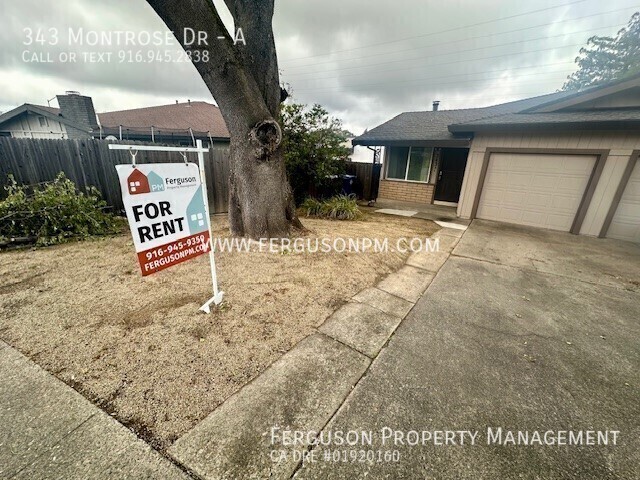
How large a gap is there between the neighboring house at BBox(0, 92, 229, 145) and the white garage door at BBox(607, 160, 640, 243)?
1424 cm

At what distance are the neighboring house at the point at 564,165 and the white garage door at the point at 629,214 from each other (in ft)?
0.05

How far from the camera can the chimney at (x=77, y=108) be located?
12.5 meters

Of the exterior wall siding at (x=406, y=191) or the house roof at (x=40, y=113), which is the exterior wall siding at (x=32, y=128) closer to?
the house roof at (x=40, y=113)

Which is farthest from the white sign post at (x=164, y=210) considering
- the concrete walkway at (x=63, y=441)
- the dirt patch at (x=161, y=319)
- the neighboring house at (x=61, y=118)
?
the neighboring house at (x=61, y=118)

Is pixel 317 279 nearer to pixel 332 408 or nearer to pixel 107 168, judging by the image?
pixel 332 408

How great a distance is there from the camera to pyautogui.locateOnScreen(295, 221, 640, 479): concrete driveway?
1.53m

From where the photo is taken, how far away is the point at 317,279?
146 inches

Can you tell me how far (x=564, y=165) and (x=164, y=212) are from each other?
9.54 m

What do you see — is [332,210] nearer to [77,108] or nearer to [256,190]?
[256,190]

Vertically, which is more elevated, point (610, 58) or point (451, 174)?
point (610, 58)

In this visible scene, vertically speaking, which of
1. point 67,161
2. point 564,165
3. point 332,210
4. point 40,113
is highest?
point 40,113

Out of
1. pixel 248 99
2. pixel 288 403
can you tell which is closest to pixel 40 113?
pixel 248 99

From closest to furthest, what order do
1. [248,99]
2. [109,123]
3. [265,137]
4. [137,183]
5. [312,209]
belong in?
[137,183] → [248,99] → [265,137] → [312,209] → [109,123]

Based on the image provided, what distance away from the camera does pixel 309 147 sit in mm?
8289
